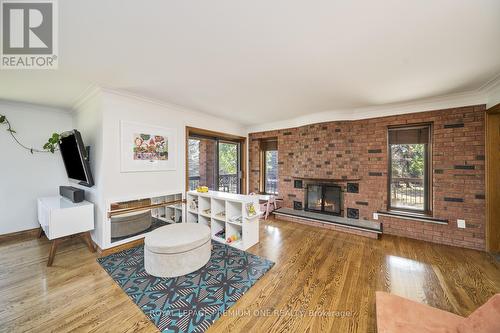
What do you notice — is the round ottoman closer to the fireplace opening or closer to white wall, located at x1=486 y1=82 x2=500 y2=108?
the fireplace opening

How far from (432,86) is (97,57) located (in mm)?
4042

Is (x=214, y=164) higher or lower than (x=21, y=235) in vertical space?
higher

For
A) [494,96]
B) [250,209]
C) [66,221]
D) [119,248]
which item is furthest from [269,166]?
[66,221]

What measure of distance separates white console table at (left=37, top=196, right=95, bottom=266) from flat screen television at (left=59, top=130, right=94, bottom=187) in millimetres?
361

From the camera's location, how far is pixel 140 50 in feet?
5.76

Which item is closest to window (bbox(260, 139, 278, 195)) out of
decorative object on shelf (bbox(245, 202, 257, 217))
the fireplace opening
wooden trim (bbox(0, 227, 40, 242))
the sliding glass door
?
the sliding glass door

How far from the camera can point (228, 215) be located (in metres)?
Answer: 3.02

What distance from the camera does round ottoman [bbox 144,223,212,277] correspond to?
7.04ft

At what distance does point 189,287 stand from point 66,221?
1.98 metres

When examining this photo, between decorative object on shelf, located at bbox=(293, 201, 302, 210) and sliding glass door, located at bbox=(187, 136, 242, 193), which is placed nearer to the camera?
sliding glass door, located at bbox=(187, 136, 242, 193)

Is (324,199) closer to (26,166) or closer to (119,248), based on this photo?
(119,248)

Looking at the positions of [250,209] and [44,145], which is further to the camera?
[44,145]

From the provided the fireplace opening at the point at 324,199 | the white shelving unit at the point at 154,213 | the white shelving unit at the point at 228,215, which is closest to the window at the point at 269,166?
the fireplace opening at the point at 324,199

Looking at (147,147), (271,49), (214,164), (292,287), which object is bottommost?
(292,287)
